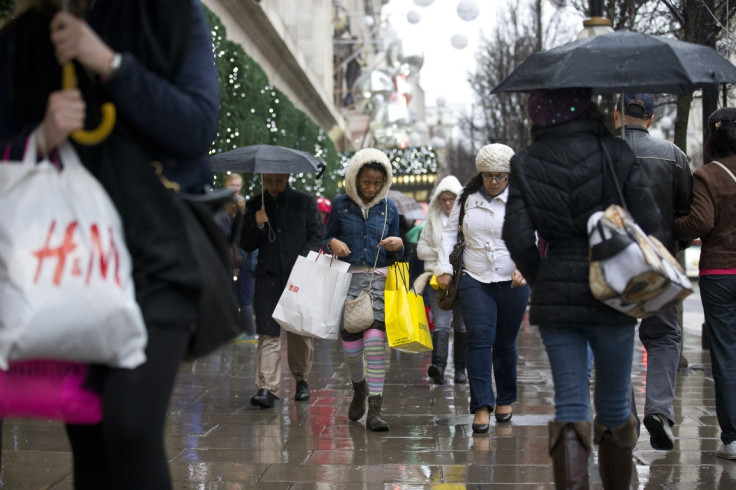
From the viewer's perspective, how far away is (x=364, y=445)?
Answer: 640 cm

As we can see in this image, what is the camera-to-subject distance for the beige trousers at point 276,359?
801 cm

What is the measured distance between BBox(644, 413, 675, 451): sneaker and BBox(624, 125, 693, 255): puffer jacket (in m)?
1.01

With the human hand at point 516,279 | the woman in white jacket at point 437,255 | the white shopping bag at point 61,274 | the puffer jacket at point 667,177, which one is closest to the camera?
the white shopping bag at point 61,274

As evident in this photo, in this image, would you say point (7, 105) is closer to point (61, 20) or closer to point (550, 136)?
point (61, 20)

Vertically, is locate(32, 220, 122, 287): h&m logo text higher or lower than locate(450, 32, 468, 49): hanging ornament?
lower

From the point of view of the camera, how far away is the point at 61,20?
2.46 m

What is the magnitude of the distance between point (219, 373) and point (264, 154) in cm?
293

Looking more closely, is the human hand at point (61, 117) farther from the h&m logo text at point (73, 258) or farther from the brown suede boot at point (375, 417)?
the brown suede boot at point (375, 417)

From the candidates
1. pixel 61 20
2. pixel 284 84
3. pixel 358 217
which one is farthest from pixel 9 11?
pixel 284 84

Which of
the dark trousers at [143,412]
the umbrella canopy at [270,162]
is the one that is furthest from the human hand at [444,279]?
the dark trousers at [143,412]

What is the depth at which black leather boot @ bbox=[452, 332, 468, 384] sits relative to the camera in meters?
9.57

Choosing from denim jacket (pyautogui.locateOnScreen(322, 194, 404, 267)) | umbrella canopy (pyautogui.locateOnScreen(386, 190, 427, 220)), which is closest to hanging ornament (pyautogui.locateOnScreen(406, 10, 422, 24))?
umbrella canopy (pyautogui.locateOnScreen(386, 190, 427, 220))

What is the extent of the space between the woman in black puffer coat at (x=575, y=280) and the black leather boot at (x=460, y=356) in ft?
17.6

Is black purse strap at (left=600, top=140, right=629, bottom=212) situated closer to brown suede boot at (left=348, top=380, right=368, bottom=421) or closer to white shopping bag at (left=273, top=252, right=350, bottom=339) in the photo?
white shopping bag at (left=273, top=252, right=350, bottom=339)
